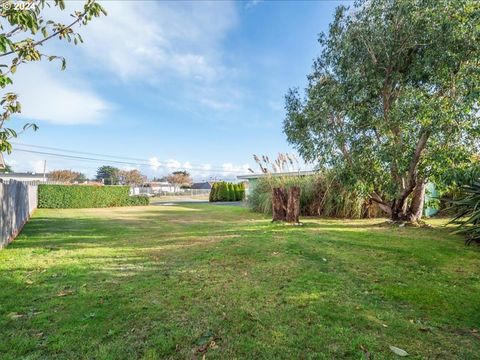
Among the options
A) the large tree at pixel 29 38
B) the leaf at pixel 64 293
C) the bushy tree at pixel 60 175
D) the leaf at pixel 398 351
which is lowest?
the leaf at pixel 64 293

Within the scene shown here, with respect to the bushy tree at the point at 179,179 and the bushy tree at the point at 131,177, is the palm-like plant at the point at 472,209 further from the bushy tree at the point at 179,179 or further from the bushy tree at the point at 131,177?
the bushy tree at the point at 179,179

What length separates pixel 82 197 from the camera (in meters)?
21.0

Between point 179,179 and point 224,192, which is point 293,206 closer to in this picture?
point 224,192

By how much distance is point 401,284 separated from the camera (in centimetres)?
382

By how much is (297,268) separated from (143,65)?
13.8 metres

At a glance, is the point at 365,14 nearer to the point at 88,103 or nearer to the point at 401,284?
the point at 401,284

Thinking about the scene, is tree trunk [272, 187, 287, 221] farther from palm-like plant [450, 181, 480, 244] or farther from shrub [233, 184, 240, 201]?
shrub [233, 184, 240, 201]

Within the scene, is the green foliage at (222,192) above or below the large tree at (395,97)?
below

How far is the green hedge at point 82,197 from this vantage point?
64.0ft

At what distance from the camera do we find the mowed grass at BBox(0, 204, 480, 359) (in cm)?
239

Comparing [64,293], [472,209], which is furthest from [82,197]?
[472,209]

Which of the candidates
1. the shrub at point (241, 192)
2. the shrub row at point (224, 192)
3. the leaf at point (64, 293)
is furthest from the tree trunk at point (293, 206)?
the shrub at point (241, 192)

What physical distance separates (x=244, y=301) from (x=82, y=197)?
2099 centimetres

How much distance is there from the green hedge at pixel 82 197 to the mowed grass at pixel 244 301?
15.8 meters
